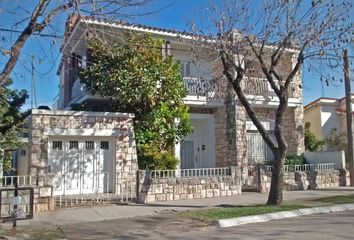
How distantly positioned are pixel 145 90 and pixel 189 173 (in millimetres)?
3557

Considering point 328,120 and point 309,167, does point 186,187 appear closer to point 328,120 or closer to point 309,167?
point 309,167

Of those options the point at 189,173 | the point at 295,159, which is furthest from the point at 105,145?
the point at 295,159

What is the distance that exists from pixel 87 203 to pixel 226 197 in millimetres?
5159

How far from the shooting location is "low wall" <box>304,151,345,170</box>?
67.5ft

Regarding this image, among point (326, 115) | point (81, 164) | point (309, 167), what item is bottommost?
point (309, 167)

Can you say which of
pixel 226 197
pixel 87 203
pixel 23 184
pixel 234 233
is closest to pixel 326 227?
pixel 234 233

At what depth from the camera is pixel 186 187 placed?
15711mm

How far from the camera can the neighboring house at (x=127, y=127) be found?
15.2 metres

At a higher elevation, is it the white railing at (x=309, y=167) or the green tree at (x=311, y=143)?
the green tree at (x=311, y=143)

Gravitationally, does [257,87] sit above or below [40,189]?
above

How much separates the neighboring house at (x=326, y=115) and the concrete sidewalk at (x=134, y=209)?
41.9 feet

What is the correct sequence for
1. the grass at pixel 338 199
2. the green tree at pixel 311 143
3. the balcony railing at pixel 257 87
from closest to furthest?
the grass at pixel 338 199, the balcony railing at pixel 257 87, the green tree at pixel 311 143

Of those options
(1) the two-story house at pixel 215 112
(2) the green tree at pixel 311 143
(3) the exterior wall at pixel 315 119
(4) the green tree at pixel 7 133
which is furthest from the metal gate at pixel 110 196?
(3) the exterior wall at pixel 315 119

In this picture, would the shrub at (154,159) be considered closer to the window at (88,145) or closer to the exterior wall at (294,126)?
the window at (88,145)
